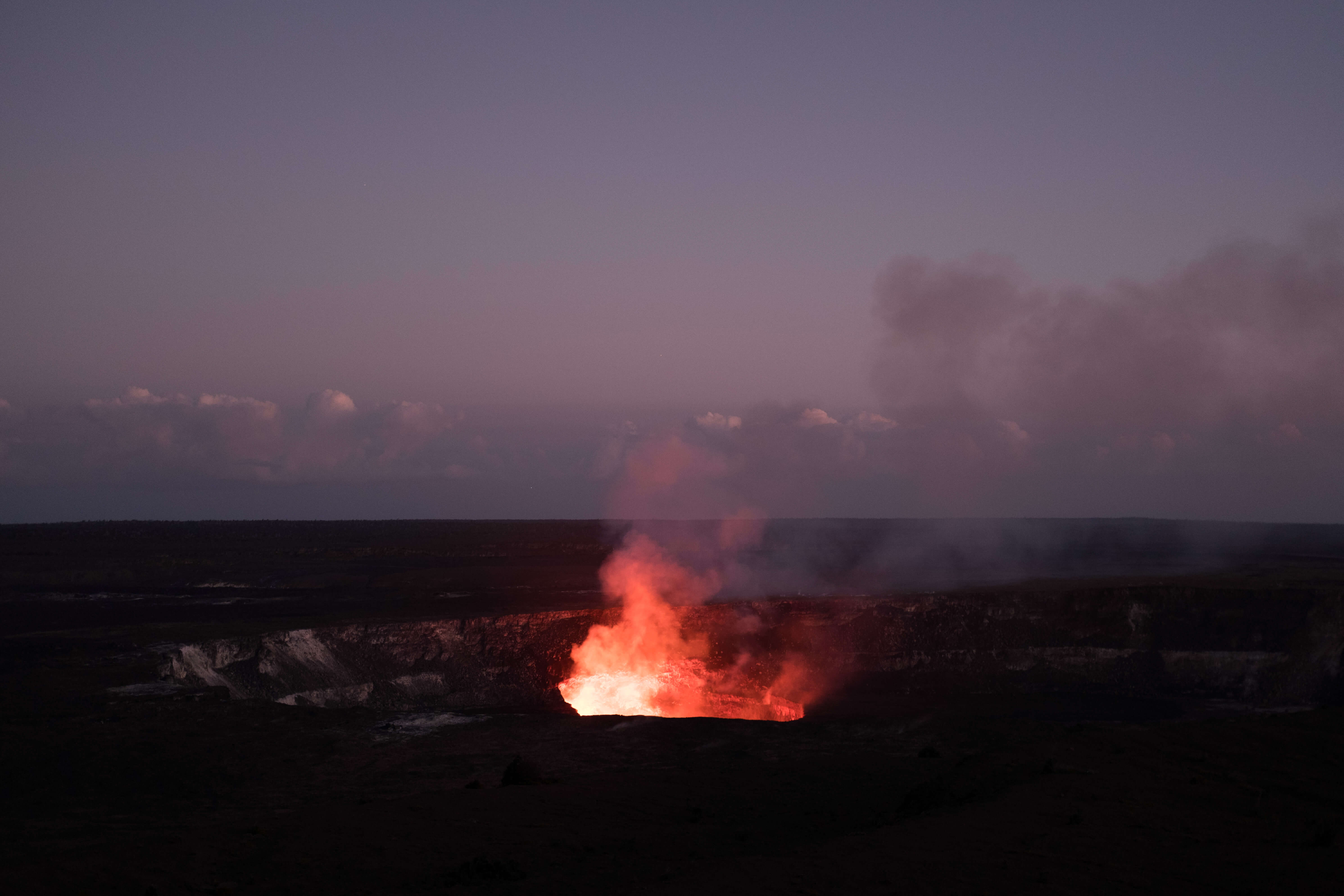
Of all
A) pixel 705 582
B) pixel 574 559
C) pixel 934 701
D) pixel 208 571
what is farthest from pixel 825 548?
pixel 934 701

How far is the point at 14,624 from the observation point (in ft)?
146

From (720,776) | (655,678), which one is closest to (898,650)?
(655,678)

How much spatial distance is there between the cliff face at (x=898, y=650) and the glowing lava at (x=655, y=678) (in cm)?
66

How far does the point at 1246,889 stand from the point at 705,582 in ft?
152

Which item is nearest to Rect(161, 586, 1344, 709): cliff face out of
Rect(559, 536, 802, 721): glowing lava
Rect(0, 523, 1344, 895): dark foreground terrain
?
Rect(0, 523, 1344, 895): dark foreground terrain

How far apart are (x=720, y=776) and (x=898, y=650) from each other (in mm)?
22823

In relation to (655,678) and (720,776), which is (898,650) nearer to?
(655,678)

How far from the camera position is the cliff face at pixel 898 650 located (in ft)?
111

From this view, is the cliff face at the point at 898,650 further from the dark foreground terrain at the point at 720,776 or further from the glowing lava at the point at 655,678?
the glowing lava at the point at 655,678

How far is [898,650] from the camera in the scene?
40125 mm

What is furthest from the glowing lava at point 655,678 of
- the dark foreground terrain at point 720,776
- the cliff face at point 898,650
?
the dark foreground terrain at point 720,776

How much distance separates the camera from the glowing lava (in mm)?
36031

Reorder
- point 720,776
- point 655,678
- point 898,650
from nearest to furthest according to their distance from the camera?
point 720,776
point 655,678
point 898,650

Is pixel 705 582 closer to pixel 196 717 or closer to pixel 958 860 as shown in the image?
pixel 196 717
